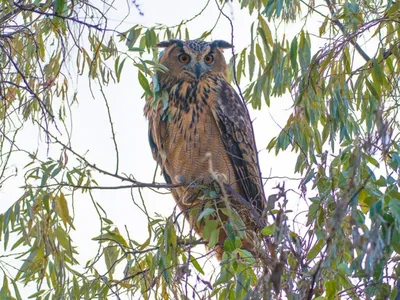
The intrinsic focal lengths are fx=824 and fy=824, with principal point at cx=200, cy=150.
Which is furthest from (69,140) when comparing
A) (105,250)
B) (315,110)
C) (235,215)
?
(315,110)

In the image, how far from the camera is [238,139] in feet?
12.1

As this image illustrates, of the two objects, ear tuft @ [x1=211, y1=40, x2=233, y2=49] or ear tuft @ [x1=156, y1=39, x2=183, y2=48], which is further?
ear tuft @ [x1=211, y1=40, x2=233, y2=49]

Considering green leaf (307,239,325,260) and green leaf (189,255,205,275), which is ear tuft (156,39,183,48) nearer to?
green leaf (189,255,205,275)

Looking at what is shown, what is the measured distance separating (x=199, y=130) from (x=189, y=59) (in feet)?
1.38

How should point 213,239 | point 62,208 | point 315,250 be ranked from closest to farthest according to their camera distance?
point 315,250 → point 213,239 → point 62,208

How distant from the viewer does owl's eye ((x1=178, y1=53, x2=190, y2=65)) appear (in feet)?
12.5

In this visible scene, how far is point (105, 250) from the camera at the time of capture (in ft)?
8.98

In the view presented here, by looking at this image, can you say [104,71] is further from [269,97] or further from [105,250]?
[269,97]

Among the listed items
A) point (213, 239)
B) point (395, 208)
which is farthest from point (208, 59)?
point (395, 208)

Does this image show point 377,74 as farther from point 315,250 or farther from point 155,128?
point 155,128


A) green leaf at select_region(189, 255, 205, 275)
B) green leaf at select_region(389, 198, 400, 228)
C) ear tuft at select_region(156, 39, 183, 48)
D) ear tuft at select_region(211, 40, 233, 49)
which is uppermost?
ear tuft at select_region(211, 40, 233, 49)

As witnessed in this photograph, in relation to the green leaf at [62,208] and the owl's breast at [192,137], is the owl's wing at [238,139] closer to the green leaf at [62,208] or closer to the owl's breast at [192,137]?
the owl's breast at [192,137]

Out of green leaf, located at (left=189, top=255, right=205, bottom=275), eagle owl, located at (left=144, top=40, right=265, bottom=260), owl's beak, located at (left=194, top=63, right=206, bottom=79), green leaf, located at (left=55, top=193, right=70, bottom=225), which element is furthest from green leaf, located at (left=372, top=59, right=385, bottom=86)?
owl's beak, located at (left=194, top=63, right=206, bottom=79)

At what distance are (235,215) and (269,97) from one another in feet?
3.13
